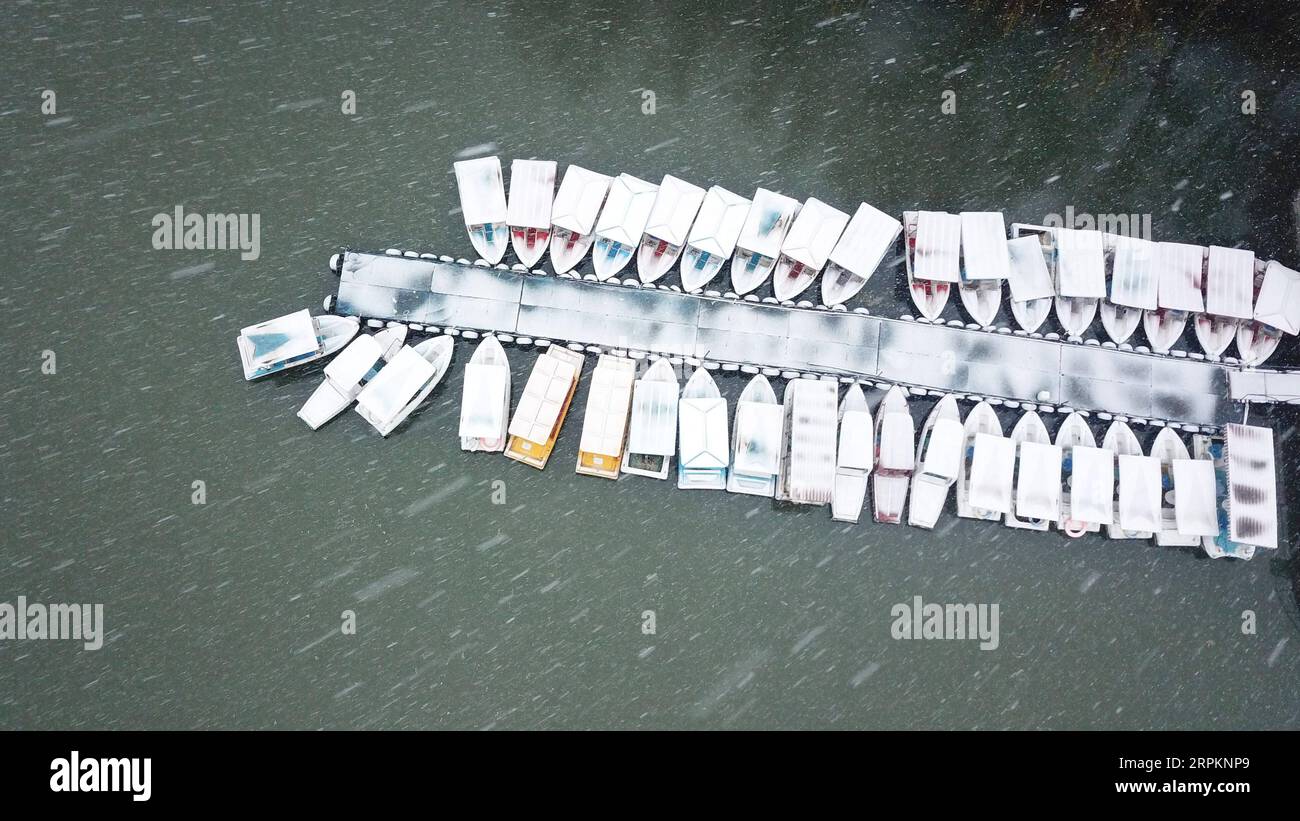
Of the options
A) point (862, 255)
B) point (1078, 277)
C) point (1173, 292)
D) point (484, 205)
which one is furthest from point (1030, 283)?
point (484, 205)

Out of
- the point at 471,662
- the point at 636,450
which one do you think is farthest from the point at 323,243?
the point at 471,662

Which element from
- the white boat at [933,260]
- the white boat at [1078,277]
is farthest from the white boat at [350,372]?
the white boat at [1078,277]

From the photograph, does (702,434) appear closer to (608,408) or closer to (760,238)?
(608,408)

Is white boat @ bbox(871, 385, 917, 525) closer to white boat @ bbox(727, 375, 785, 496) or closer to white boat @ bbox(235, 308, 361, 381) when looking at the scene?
white boat @ bbox(727, 375, 785, 496)

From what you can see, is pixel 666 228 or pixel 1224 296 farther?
pixel 1224 296

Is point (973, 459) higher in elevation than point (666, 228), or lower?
lower

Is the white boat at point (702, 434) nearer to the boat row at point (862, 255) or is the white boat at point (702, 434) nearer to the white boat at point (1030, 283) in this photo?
the boat row at point (862, 255)
